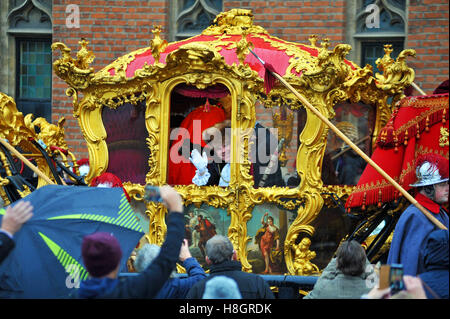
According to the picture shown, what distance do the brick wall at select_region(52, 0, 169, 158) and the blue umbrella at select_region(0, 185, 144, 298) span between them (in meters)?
7.14

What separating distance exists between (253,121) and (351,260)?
311 centimetres

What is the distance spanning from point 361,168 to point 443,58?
3.49m

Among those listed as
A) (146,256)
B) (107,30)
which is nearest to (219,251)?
(146,256)

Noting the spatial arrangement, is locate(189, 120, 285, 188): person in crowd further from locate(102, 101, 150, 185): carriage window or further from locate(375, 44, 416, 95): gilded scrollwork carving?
locate(375, 44, 416, 95): gilded scrollwork carving

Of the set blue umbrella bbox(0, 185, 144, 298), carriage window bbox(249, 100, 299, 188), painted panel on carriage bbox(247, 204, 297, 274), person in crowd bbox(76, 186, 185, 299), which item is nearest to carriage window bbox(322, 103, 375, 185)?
carriage window bbox(249, 100, 299, 188)

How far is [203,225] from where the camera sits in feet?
27.5

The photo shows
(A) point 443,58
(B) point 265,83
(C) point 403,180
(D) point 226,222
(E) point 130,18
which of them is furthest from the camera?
(E) point 130,18

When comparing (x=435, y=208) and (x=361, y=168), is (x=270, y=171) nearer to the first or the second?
(x=361, y=168)

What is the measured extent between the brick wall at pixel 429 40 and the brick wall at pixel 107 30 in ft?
11.3

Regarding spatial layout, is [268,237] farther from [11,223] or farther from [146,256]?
[11,223]

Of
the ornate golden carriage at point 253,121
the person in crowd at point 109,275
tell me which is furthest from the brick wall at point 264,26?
the person in crowd at point 109,275

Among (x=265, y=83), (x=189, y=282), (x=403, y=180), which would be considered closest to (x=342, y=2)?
(x=265, y=83)

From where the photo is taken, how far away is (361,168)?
8883mm

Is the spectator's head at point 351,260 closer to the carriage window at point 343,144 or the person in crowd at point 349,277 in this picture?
the person in crowd at point 349,277
